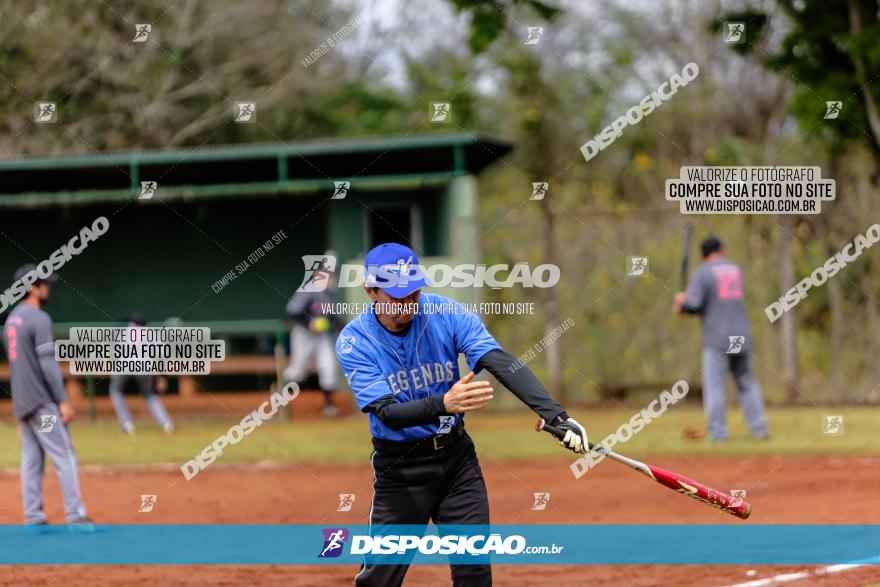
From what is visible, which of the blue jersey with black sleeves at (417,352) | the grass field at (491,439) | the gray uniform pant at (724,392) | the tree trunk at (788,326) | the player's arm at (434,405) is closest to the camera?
the player's arm at (434,405)

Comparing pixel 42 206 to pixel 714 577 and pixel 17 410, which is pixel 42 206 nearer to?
pixel 17 410

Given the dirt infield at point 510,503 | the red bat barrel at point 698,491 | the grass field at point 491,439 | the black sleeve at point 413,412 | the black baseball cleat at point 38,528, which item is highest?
the black sleeve at point 413,412

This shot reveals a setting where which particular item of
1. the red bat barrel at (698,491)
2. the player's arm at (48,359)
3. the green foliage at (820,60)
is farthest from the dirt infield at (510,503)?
the green foliage at (820,60)

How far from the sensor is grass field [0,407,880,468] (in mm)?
15133

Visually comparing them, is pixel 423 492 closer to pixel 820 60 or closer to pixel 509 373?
pixel 509 373

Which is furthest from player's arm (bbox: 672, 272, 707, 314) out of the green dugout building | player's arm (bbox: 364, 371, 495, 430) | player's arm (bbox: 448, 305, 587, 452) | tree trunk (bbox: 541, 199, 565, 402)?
player's arm (bbox: 364, 371, 495, 430)

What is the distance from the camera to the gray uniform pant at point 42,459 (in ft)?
36.7

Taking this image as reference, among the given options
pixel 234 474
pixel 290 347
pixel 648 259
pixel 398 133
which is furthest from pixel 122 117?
pixel 234 474

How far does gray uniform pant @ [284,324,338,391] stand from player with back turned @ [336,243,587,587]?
1321cm

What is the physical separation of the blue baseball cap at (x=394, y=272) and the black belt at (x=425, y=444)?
740mm

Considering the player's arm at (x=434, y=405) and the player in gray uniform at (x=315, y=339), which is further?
the player in gray uniform at (x=315, y=339)

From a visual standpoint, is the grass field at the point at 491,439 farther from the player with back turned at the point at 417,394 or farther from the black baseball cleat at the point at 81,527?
the player with back turned at the point at 417,394

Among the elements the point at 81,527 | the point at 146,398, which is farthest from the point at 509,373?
the point at 146,398

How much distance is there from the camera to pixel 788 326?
63.7 ft
